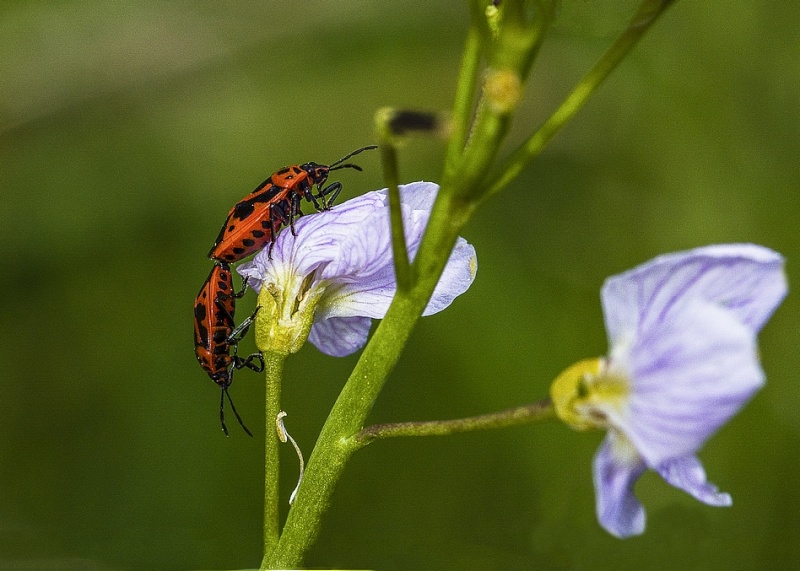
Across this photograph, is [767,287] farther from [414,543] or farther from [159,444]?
[159,444]

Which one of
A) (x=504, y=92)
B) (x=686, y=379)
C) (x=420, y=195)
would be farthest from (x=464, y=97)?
(x=686, y=379)

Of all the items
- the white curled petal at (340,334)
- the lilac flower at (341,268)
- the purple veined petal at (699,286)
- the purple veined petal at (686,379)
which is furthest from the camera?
the white curled petal at (340,334)

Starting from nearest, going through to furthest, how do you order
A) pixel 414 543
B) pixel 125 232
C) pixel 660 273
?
1. pixel 660 273
2. pixel 414 543
3. pixel 125 232

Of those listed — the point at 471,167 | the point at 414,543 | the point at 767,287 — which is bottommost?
the point at 414,543

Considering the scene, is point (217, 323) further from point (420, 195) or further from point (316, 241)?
point (420, 195)

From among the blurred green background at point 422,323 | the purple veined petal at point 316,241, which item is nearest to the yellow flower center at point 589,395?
the purple veined petal at point 316,241

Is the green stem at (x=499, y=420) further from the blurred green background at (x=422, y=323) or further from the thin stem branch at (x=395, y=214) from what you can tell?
the blurred green background at (x=422, y=323)

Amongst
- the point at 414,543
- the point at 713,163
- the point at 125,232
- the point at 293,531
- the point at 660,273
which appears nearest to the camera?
the point at 660,273

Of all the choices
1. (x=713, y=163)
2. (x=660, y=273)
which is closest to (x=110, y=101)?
(x=713, y=163)
